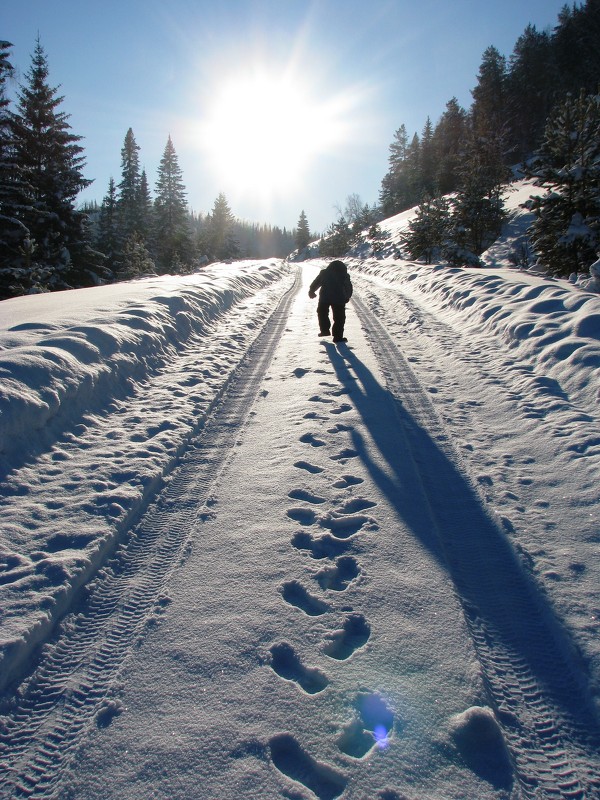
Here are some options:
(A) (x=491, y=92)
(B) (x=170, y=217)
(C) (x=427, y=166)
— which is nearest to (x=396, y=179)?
(C) (x=427, y=166)

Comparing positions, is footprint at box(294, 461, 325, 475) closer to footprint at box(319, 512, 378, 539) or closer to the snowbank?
footprint at box(319, 512, 378, 539)

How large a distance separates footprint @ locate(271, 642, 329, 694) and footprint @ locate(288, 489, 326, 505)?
130 cm

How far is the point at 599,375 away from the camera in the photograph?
5.05 meters

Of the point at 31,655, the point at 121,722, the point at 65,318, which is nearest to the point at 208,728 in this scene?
the point at 121,722

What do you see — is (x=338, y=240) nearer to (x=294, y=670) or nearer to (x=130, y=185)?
(x=130, y=185)

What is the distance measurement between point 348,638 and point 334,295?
293 inches

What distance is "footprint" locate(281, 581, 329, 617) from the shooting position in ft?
7.85

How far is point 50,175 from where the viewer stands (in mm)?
23984

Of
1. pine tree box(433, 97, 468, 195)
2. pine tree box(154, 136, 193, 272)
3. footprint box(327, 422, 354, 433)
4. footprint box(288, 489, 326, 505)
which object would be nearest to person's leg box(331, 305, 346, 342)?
footprint box(327, 422, 354, 433)

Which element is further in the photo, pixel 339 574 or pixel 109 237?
pixel 109 237

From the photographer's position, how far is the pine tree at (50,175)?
77.3ft

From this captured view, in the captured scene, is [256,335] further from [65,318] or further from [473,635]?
[473,635]

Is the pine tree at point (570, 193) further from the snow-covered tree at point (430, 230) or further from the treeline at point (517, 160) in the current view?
the snow-covered tree at point (430, 230)

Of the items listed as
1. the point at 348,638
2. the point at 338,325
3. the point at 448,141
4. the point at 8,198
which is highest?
the point at 448,141
